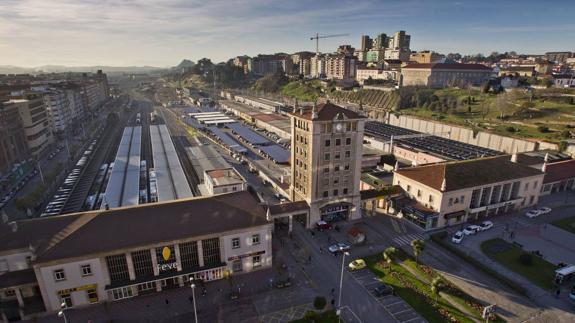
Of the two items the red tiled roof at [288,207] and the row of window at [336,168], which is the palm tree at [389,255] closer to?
the red tiled roof at [288,207]

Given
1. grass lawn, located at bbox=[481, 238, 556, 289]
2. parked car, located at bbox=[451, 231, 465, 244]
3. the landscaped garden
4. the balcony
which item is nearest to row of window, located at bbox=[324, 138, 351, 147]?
the landscaped garden

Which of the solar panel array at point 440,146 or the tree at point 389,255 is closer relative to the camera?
the tree at point 389,255

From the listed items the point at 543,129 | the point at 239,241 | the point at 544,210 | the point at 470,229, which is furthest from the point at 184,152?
the point at 543,129

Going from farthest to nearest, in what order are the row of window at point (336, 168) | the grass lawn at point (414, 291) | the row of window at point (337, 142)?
1. the row of window at point (336, 168)
2. the row of window at point (337, 142)
3. the grass lawn at point (414, 291)

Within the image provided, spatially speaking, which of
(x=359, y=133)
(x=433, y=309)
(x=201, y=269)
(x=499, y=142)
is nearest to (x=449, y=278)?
(x=433, y=309)

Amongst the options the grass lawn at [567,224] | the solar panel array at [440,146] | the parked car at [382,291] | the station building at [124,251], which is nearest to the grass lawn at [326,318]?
the parked car at [382,291]
